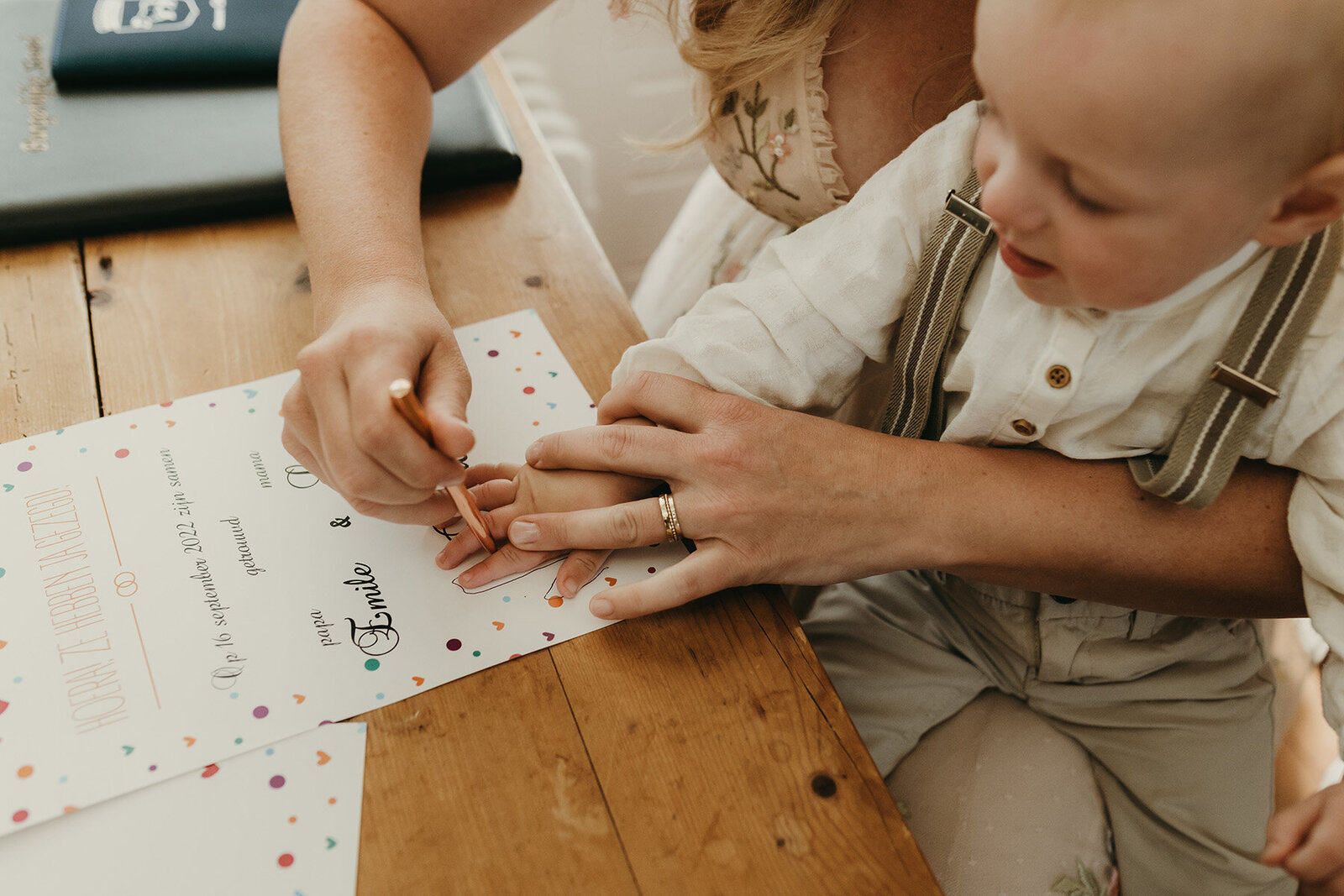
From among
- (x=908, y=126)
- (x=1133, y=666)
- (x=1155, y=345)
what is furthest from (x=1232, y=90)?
(x=1133, y=666)

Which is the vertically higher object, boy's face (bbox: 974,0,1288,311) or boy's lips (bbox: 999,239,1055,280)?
boy's face (bbox: 974,0,1288,311)

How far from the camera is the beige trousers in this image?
0.64 m

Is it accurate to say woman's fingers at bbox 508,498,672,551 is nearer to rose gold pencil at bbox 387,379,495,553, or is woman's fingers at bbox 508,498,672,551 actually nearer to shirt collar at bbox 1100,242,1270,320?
rose gold pencil at bbox 387,379,495,553

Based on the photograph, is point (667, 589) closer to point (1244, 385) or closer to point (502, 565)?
point (502, 565)

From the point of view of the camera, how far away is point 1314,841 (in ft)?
1.36

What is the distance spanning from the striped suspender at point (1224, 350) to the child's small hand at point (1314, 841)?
181 mm

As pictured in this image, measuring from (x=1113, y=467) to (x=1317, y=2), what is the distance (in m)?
0.30

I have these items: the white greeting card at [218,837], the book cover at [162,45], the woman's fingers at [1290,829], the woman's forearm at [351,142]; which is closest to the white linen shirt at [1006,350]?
the woman's fingers at [1290,829]

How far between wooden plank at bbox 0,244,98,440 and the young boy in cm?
41

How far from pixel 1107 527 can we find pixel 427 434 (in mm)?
444

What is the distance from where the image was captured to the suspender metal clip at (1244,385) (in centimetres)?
49

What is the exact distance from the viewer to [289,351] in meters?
0.67

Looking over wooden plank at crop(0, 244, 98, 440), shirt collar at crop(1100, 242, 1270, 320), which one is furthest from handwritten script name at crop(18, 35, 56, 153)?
shirt collar at crop(1100, 242, 1270, 320)

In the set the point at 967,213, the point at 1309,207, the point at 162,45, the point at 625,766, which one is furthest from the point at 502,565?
the point at 162,45
